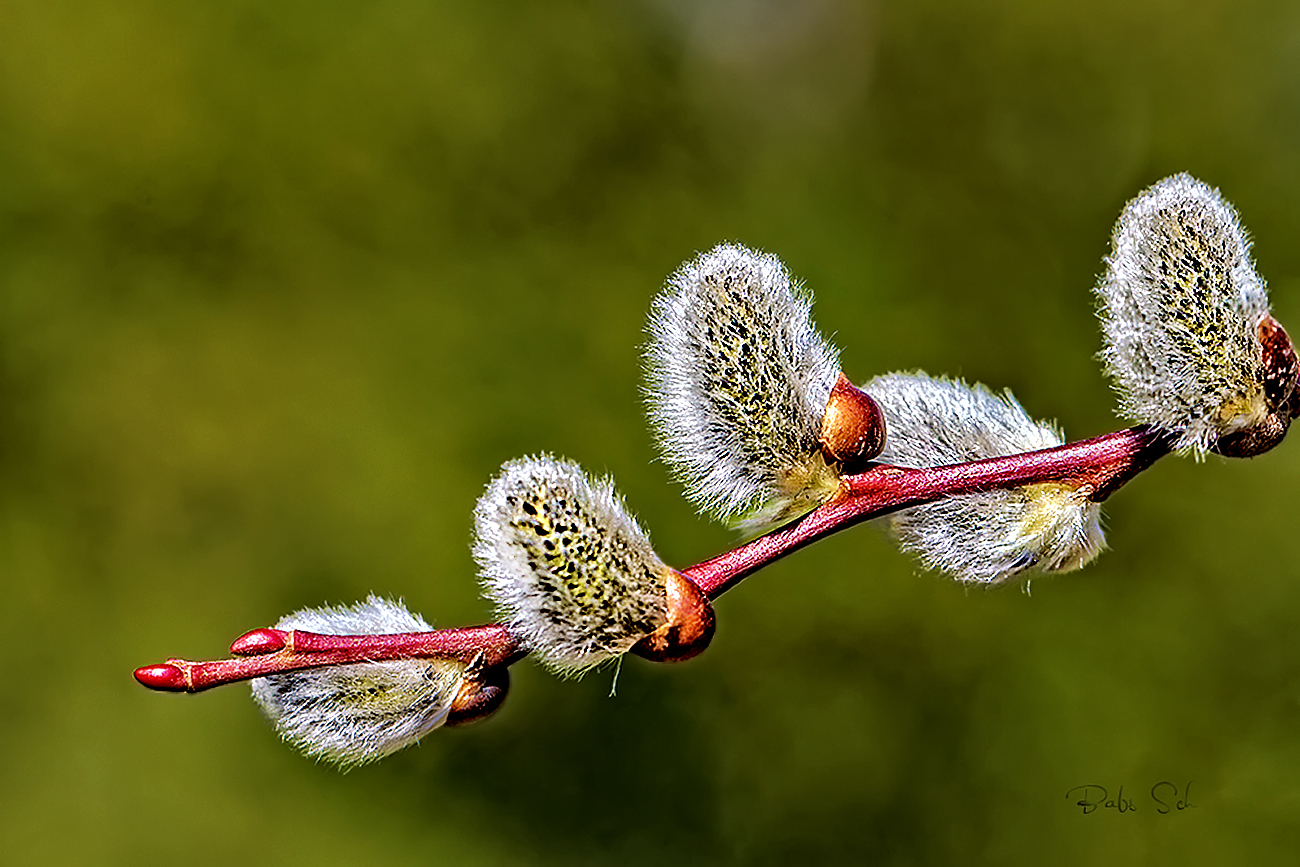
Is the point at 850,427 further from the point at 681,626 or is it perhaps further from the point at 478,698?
the point at 478,698

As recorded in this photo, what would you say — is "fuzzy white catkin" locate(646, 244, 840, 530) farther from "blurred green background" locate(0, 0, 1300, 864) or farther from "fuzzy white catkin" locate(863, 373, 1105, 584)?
"blurred green background" locate(0, 0, 1300, 864)

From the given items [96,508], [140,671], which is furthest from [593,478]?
[96,508]

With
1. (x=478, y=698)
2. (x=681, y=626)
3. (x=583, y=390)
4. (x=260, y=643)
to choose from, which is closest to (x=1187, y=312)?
(x=681, y=626)
